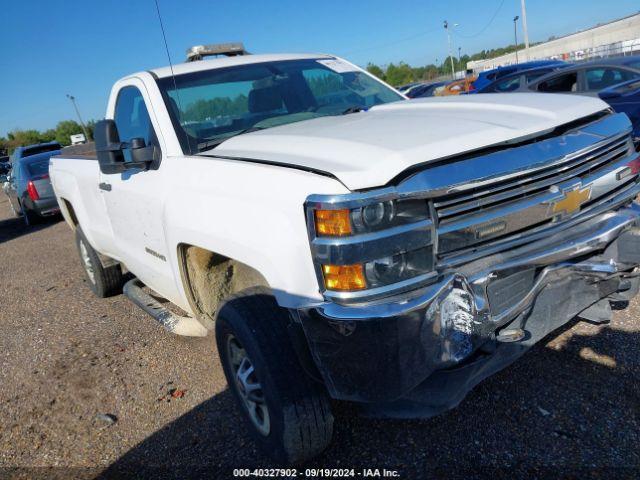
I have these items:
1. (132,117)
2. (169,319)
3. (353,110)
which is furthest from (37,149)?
(353,110)

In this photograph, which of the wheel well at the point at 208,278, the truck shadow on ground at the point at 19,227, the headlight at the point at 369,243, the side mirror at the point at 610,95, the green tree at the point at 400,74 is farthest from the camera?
the green tree at the point at 400,74

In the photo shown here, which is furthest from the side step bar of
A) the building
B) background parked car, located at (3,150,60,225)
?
the building

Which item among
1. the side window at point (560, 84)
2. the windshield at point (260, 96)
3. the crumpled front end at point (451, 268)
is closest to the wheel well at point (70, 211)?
the windshield at point (260, 96)

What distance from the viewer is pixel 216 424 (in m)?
3.01

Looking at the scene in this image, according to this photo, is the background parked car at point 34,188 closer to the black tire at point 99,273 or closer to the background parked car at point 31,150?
the background parked car at point 31,150

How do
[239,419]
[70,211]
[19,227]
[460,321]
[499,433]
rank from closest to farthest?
[460,321] < [499,433] < [239,419] < [70,211] < [19,227]

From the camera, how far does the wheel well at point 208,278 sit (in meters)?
2.96

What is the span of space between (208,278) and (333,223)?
1390 mm

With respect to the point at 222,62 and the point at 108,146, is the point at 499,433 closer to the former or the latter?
the point at 108,146

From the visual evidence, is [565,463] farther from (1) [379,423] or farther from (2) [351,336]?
(2) [351,336]

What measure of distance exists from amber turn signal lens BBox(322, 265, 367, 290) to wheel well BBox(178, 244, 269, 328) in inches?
38.3

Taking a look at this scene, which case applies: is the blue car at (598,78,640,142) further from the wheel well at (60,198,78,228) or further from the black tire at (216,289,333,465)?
the wheel well at (60,198,78,228)

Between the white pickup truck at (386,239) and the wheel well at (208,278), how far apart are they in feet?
0.04

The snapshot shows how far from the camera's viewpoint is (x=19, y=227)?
44.5 ft
